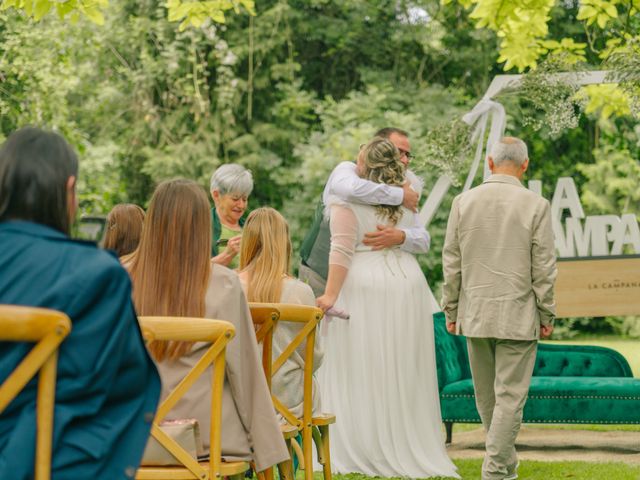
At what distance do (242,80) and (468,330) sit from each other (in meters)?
15.3

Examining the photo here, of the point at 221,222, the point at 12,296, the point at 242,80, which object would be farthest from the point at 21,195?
the point at 242,80

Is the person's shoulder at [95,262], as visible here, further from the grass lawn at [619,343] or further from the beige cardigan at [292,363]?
the grass lawn at [619,343]

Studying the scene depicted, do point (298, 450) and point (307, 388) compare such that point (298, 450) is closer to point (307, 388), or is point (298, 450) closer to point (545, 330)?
point (307, 388)

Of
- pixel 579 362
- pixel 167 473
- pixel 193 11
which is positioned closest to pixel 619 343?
pixel 579 362

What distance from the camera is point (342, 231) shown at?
6.82m

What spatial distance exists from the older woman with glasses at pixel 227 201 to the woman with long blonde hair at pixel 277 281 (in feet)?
3.13

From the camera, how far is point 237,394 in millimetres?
3811

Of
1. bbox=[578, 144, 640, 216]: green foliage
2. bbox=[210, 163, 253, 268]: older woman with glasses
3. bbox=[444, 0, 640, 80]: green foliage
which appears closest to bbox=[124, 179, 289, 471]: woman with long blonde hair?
bbox=[210, 163, 253, 268]: older woman with glasses

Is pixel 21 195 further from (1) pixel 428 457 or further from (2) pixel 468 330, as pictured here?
(1) pixel 428 457

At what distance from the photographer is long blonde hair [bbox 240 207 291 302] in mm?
5371

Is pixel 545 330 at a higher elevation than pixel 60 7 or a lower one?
lower

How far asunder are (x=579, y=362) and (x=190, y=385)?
5812mm

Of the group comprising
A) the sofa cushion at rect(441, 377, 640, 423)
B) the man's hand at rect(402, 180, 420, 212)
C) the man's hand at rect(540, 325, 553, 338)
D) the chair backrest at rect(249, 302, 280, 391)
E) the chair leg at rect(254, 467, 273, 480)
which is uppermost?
the man's hand at rect(402, 180, 420, 212)

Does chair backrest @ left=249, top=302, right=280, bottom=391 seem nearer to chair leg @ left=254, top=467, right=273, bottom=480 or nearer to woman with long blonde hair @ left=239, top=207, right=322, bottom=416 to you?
chair leg @ left=254, top=467, right=273, bottom=480
